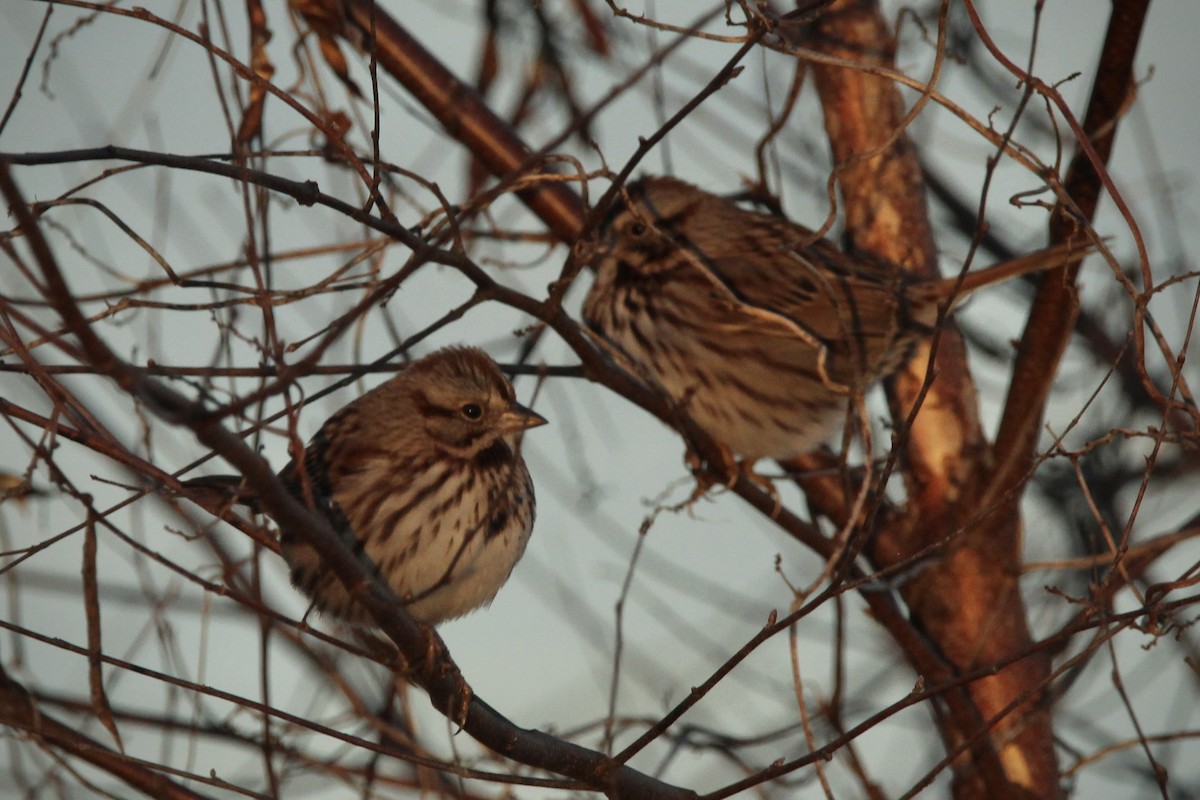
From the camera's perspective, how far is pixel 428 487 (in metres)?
3.97

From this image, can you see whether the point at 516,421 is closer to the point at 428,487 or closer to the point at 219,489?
the point at 428,487

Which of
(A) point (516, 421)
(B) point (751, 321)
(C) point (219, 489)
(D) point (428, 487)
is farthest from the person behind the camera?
(B) point (751, 321)

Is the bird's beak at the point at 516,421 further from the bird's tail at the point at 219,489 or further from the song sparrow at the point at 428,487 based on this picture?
the bird's tail at the point at 219,489

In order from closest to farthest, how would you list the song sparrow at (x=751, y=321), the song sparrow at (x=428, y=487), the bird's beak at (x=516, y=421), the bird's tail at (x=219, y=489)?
the bird's tail at (x=219, y=489), the song sparrow at (x=428, y=487), the bird's beak at (x=516, y=421), the song sparrow at (x=751, y=321)

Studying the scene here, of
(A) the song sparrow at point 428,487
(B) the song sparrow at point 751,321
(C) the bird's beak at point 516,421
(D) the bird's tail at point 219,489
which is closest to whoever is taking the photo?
(D) the bird's tail at point 219,489

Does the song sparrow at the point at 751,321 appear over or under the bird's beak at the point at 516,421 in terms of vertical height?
over

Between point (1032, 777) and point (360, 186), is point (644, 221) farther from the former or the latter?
point (1032, 777)

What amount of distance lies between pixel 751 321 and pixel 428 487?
170 centimetres

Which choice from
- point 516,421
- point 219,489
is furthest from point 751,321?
point 219,489

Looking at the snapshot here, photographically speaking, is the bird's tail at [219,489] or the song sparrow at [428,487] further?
the song sparrow at [428,487]

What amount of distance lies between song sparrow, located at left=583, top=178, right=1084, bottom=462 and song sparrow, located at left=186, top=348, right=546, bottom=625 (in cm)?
98

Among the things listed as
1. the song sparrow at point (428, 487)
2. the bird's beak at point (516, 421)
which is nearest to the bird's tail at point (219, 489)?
the song sparrow at point (428, 487)

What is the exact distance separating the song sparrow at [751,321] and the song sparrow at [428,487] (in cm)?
98

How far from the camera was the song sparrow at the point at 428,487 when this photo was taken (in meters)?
3.84
